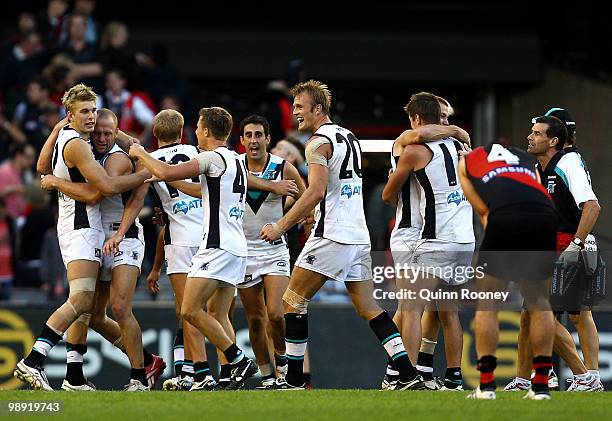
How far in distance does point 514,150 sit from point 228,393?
3.05 meters

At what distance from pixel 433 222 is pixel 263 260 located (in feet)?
5.75

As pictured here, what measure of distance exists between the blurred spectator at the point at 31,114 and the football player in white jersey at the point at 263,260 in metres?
6.68

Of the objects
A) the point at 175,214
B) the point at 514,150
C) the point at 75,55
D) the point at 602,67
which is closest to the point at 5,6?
the point at 75,55

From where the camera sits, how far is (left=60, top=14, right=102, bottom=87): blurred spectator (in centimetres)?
1900

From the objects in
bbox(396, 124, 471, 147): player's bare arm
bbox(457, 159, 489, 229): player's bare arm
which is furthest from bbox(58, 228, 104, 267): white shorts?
bbox(457, 159, 489, 229): player's bare arm

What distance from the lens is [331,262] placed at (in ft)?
37.5

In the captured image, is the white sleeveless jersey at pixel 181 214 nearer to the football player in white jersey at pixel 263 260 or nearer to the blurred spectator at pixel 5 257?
the football player in white jersey at pixel 263 260

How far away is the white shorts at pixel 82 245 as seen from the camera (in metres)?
11.7

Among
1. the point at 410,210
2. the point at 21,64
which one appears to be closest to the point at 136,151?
the point at 410,210

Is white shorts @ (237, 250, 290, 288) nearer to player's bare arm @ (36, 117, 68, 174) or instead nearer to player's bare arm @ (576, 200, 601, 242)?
player's bare arm @ (36, 117, 68, 174)

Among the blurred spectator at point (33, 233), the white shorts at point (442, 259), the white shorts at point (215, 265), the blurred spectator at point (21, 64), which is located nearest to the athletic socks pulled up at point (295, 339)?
the white shorts at point (215, 265)

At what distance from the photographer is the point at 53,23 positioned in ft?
65.4

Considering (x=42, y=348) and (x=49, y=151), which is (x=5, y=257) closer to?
(x=49, y=151)

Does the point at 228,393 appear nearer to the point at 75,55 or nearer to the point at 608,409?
the point at 608,409
